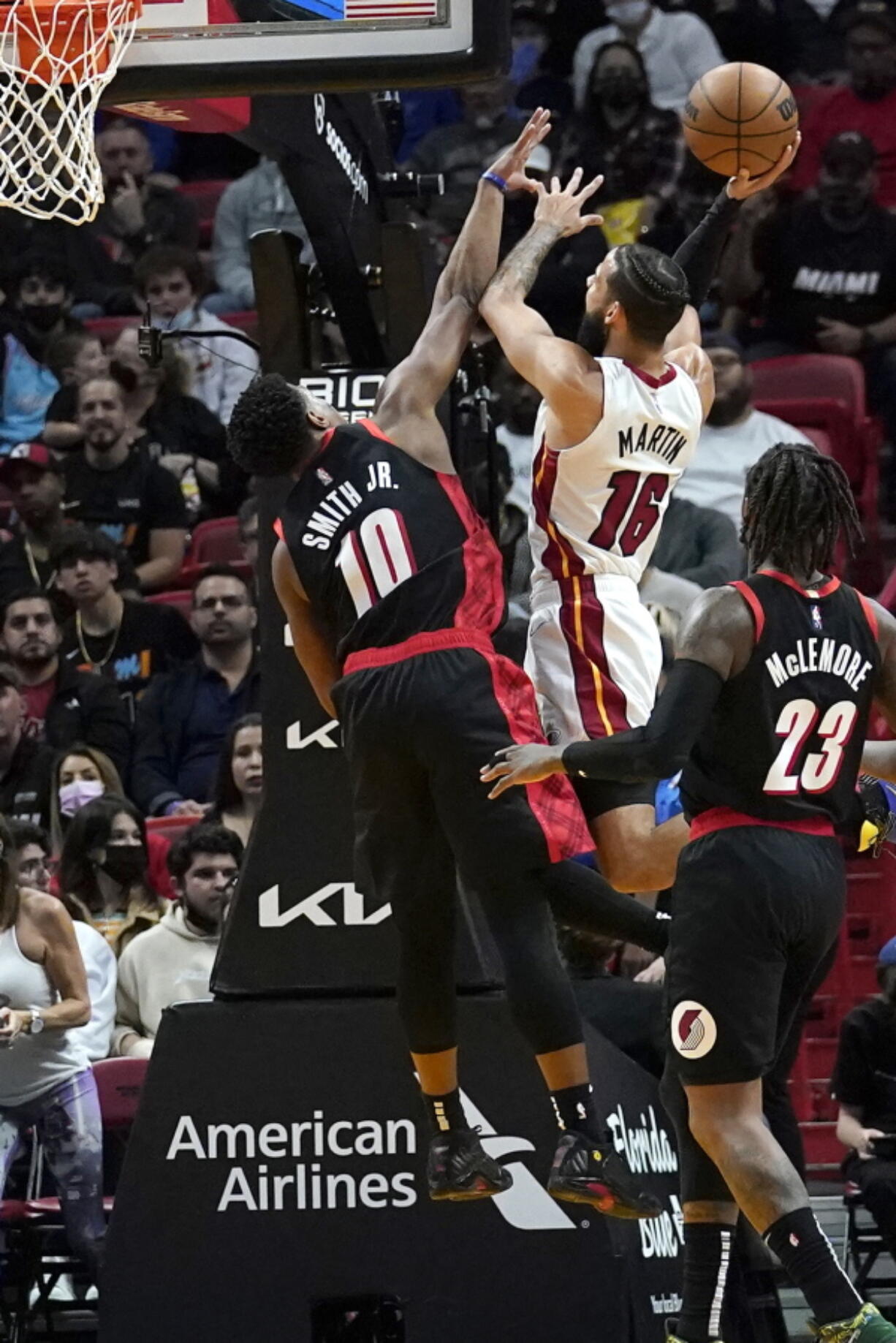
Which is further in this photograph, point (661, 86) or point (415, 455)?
point (661, 86)

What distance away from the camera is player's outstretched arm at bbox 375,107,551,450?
617 centimetres

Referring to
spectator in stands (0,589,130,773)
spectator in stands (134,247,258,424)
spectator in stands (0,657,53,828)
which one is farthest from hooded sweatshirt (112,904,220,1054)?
spectator in stands (134,247,258,424)

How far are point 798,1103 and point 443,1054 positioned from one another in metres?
3.91

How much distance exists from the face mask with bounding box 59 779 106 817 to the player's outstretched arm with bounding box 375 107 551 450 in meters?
4.35

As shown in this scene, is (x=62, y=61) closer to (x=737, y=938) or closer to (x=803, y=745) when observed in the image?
(x=803, y=745)

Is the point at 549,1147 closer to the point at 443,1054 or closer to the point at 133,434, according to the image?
the point at 443,1054

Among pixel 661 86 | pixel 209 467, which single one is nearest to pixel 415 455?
pixel 209 467

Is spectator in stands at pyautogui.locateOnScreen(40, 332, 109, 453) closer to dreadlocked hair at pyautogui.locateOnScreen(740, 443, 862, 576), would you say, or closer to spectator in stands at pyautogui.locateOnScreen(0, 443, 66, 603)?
spectator in stands at pyautogui.locateOnScreen(0, 443, 66, 603)

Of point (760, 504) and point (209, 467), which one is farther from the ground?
point (760, 504)

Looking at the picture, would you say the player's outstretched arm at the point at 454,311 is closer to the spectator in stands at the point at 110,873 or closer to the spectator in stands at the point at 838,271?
the spectator in stands at the point at 110,873

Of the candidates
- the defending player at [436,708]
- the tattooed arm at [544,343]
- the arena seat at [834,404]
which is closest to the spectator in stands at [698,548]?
the arena seat at [834,404]

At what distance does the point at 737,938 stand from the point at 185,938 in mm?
3950

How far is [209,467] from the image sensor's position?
12539mm

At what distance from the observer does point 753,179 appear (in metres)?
6.76
